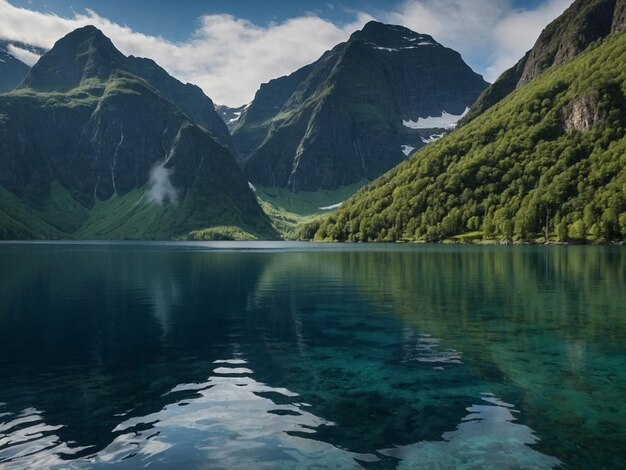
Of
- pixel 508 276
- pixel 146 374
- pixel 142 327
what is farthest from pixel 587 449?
pixel 508 276

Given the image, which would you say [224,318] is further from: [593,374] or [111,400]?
[593,374]

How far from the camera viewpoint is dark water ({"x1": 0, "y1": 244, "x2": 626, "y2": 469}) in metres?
18.3

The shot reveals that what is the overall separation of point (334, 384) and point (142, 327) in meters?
23.0

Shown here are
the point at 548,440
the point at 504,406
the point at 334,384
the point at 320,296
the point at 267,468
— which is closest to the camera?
the point at 267,468

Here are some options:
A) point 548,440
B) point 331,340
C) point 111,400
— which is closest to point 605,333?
point 331,340

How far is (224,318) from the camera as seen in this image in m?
48.5

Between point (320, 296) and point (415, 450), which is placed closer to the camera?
point (415, 450)

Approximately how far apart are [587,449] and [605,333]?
24532mm

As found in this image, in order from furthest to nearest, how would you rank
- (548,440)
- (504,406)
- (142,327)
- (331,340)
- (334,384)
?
(142,327)
(331,340)
(334,384)
(504,406)
(548,440)

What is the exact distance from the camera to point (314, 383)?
26.9 m

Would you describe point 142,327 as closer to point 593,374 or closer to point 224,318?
point 224,318

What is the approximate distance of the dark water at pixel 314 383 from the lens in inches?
720

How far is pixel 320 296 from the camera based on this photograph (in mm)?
65000

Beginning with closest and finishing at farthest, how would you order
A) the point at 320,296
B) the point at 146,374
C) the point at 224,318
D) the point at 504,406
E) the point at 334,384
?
the point at 504,406 → the point at 334,384 → the point at 146,374 → the point at 224,318 → the point at 320,296
